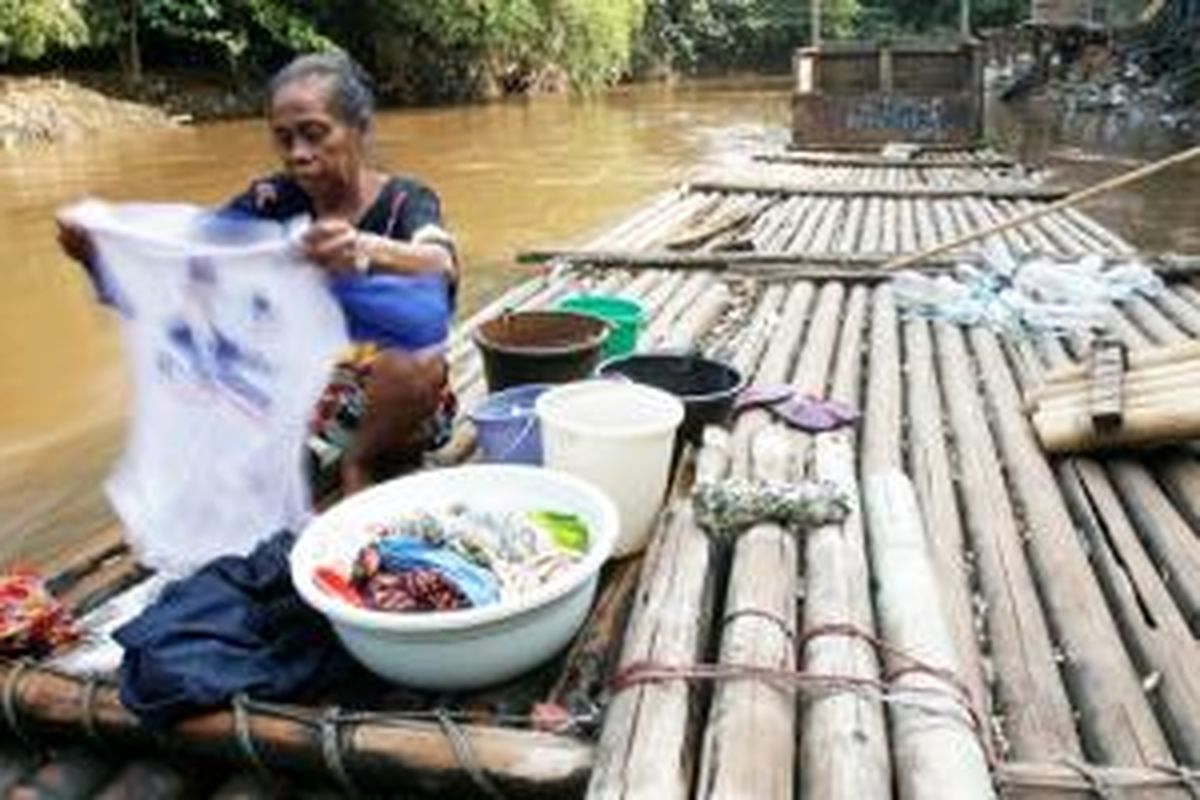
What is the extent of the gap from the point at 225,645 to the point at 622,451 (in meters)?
0.84

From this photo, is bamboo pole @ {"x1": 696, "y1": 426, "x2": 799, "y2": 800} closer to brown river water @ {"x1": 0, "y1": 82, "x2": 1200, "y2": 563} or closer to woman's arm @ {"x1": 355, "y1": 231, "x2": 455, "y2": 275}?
woman's arm @ {"x1": 355, "y1": 231, "x2": 455, "y2": 275}

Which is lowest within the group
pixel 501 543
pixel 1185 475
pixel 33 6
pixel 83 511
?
pixel 83 511

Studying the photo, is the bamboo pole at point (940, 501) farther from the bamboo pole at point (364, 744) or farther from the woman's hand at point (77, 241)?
the woman's hand at point (77, 241)

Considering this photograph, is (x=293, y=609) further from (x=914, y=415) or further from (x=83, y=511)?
(x=83, y=511)

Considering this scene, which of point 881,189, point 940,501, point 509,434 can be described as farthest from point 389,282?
point 881,189

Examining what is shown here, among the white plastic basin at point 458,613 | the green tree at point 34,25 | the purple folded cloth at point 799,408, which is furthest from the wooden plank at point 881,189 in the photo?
the green tree at point 34,25

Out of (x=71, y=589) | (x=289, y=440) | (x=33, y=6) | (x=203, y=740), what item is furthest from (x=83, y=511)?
(x=33, y=6)

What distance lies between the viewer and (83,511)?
4684mm

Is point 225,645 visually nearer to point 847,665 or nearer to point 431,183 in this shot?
point 847,665

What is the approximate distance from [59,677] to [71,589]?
0.51 meters

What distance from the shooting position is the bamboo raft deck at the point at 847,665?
1948mm

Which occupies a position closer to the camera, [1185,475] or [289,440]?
[289,440]

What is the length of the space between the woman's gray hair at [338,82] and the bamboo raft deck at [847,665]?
98 cm

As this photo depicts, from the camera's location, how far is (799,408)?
11.3 ft
